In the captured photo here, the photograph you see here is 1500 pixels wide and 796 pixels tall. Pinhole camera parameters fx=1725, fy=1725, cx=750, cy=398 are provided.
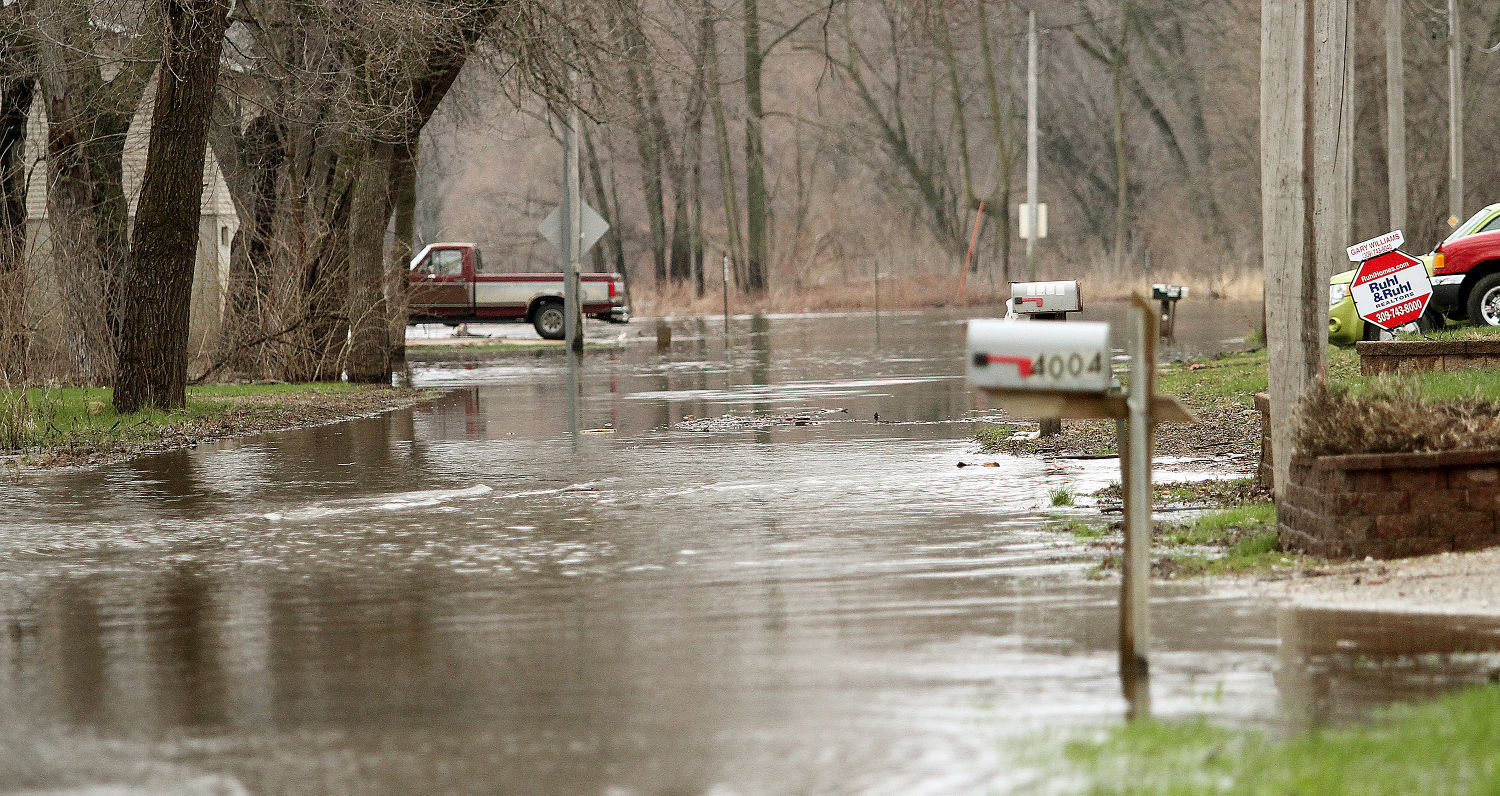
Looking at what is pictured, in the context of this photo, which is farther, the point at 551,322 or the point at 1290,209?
the point at 551,322

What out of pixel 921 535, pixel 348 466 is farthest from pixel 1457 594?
pixel 348 466

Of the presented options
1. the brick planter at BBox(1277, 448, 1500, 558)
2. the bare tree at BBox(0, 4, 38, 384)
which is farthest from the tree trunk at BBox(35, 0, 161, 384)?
the brick planter at BBox(1277, 448, 1500, 558)

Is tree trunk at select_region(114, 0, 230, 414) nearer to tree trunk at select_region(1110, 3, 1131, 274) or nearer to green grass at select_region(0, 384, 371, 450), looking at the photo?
green grass at select_region(0, 384, 371, 450)

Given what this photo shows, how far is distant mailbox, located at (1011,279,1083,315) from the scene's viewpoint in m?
13.4

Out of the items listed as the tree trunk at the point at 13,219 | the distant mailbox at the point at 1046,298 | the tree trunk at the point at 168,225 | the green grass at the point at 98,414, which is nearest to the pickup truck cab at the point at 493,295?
the tree trunk at the point at 13,219

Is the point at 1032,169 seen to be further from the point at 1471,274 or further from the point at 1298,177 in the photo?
the point at 1298,177

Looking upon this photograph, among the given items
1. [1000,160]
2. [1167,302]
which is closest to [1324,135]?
[1167,302]

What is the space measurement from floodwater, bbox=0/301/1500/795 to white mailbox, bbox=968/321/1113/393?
1037 millimetres

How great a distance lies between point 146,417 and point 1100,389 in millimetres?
13281

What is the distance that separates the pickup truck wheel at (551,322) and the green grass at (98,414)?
19.1 meters

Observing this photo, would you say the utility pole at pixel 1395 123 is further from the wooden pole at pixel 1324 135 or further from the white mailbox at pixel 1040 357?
the white mailbox at pixel 1040 357

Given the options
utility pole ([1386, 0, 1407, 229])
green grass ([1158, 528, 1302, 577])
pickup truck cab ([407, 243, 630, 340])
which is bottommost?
green grass ([1158, 528, 1302, 577])

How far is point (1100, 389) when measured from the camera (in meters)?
5.86

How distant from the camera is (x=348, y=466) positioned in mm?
13906
